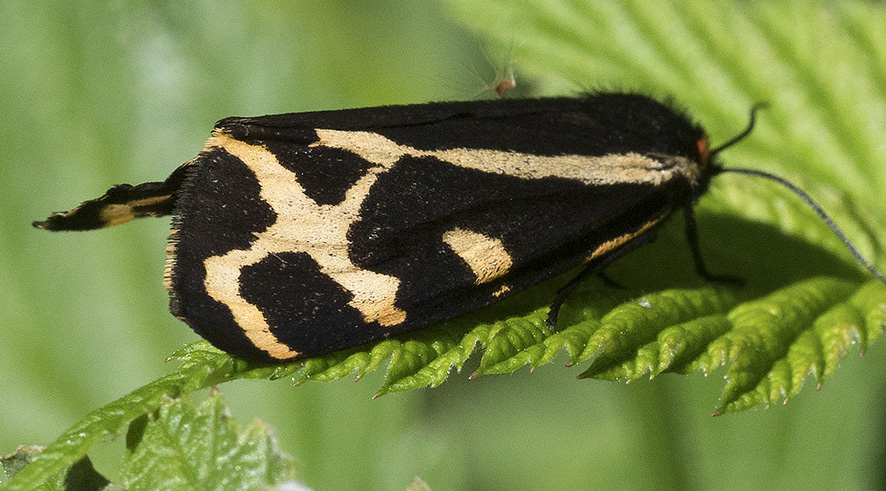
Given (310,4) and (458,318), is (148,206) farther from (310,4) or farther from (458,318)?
(310,4)

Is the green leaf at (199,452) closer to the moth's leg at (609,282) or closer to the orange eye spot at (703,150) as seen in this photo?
the moth's leg at (609,282)

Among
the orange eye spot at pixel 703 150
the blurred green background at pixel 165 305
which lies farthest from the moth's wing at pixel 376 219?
the blurred green background at pixel 165 305

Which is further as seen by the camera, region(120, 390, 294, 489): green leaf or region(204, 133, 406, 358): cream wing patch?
region(204, 133, 406, 358): cream wing patch

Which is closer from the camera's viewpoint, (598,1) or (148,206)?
(148,206)

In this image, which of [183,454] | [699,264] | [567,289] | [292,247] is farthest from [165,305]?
[699,264]

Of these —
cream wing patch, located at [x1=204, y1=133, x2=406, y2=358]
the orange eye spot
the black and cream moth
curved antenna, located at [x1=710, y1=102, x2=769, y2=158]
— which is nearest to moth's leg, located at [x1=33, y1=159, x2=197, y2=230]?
the black and cream moth

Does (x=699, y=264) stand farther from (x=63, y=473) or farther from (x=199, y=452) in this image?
(x=63, y=473)

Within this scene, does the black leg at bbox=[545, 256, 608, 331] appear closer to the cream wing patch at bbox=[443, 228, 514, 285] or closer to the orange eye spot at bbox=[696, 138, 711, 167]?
the cream wing patch at bbox=[443, 228, 514, 285]

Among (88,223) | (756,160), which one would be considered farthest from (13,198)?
(756,160)
